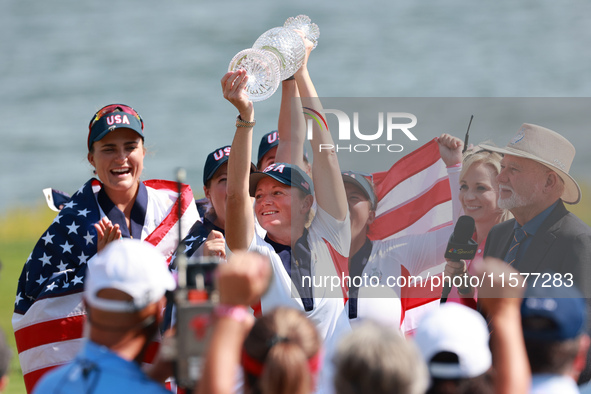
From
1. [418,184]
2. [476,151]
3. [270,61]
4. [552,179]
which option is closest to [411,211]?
[418,184]

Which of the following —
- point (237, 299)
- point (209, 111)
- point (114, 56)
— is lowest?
point (237, 299)

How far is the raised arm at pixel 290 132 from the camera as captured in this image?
4.70 meters

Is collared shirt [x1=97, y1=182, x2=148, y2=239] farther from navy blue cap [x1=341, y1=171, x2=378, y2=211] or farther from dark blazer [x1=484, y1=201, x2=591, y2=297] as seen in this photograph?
dark blazer [x1=484, y1=201, x2=591, y2=297]

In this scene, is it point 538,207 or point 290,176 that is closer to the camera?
point 538,207

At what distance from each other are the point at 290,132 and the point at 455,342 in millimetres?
2201

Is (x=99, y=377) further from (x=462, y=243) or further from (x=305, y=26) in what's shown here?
(x=305, y=26)

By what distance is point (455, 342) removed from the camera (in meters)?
2.77

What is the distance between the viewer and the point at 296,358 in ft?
8.55

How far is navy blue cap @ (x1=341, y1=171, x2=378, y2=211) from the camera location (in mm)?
4352

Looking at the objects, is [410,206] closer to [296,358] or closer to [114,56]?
[296,358]

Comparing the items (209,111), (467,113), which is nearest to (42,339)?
(467,113)

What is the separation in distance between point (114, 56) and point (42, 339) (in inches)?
876

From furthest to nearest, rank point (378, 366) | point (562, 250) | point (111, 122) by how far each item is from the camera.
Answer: point (111, 122) < point (562, 250) < point (378, 366)

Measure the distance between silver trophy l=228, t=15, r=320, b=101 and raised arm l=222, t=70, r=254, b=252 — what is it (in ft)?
1.12
